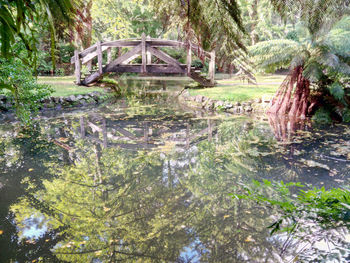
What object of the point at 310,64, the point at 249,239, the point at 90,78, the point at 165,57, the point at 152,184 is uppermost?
the point at 165,57

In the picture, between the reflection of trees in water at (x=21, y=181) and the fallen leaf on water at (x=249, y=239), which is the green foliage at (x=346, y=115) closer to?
the fallen leaf on water at (x=249, y=239)

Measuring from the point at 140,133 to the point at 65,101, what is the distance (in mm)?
4891

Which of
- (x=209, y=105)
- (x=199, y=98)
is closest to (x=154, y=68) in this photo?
(x=199, y=98)

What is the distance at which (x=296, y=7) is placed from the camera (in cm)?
292

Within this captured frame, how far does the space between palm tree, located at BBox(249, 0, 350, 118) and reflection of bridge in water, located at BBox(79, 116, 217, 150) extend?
8.95 ft

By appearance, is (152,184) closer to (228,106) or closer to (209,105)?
(228,106)

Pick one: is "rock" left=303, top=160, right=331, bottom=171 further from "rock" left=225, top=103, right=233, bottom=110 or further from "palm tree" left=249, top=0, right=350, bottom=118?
"rock" left=225, top=103, right=233, bottom=110

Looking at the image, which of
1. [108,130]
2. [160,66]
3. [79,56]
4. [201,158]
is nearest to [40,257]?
[201,158]

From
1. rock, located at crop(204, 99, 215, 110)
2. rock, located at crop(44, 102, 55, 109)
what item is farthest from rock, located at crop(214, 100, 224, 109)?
rock, located at crop(44, 102, 55, 109)

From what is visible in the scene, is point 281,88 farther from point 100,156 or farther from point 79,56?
point 79,56

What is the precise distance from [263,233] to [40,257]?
252 centimetres

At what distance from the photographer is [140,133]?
25.6 ft

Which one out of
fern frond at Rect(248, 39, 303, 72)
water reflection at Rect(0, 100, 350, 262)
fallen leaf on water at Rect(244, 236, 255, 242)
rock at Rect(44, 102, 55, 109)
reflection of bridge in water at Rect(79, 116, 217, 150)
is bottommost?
fallen leaf on water at Rect(244, 236, 255, 242)

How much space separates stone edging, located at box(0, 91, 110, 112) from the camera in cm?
976
